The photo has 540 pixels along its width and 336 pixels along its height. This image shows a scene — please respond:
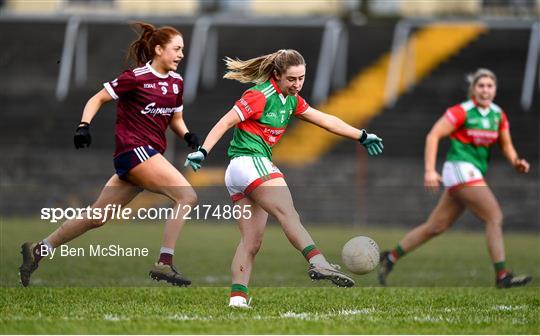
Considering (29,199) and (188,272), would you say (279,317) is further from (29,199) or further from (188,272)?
(29,199)

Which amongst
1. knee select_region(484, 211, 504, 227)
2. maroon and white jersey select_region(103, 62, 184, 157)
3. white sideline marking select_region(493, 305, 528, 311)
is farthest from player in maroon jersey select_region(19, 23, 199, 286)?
knee select_region(484, 211, 504, 227)

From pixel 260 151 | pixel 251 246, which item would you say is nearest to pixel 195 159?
pixel 260 151

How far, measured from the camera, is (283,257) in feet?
47.9

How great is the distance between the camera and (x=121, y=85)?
9.02 metres

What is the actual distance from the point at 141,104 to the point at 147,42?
0.52 metres

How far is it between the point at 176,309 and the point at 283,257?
6325 mm

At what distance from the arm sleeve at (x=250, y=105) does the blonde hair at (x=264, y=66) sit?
0.22m

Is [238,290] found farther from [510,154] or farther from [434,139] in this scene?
[510,154]

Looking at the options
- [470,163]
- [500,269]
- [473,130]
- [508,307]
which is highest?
[473,130]

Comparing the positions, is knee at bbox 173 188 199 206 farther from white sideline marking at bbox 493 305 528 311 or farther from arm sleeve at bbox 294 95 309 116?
white sideline marking at bbox 493 305 528 311

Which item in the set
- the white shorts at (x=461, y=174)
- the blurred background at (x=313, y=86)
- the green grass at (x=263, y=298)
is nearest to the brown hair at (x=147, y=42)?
the green grass at (x=263, y=298)

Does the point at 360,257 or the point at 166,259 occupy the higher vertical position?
the point at 360,257

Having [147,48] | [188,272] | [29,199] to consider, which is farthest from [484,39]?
[147,48]

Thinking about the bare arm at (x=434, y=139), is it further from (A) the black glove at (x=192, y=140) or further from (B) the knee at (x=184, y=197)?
(B) the knee at (x=184, y=197)
